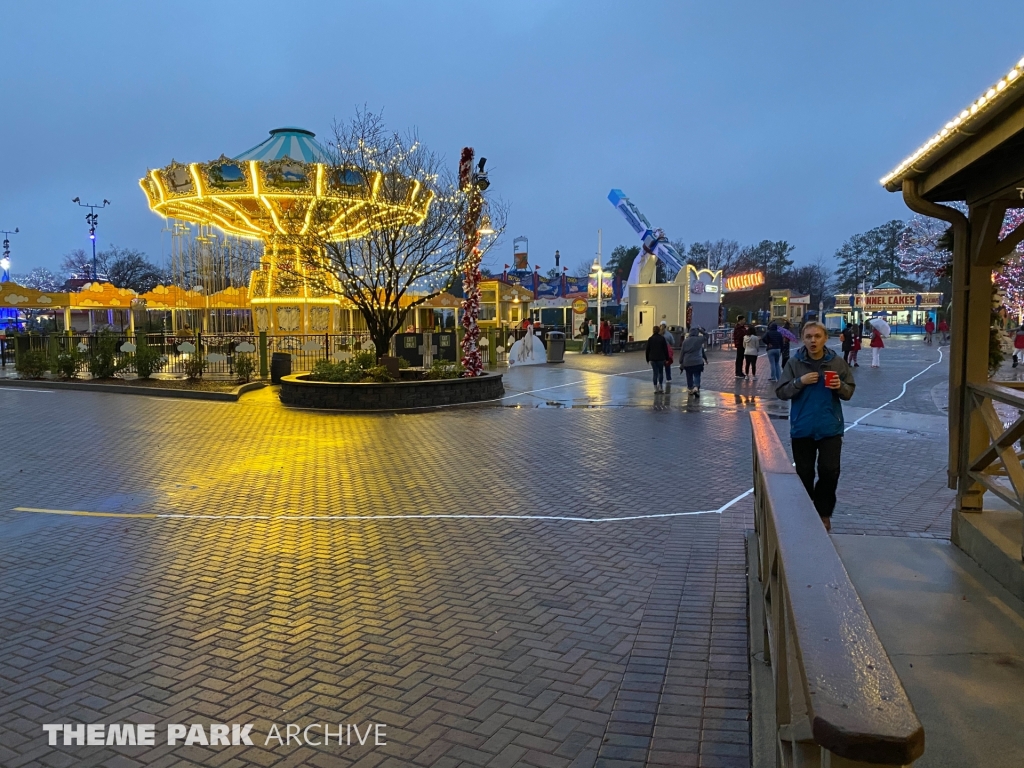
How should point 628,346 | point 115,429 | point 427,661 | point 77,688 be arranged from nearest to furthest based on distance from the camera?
point 77,688 < point 427,661 < point 115,429 < point 628,346

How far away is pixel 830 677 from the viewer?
1514 millimetres

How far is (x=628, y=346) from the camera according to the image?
129 feet

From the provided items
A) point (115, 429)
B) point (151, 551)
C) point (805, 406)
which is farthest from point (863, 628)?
point (115, 429)

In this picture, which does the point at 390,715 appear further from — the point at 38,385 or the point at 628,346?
the point at 628,346

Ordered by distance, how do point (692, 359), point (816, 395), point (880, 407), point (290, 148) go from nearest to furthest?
1. point (816, 395)
2. point (880, 407)
3. point (692, 359)
4. point (290, 148)

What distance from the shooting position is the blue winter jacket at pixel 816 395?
219 inches

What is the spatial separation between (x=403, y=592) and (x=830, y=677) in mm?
3886

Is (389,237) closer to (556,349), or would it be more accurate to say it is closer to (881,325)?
(556,349)

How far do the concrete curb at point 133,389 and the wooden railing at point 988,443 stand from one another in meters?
15.5

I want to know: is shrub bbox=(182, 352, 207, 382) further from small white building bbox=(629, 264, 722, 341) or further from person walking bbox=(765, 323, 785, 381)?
small white building bbox=(629, 264, 722, 341)

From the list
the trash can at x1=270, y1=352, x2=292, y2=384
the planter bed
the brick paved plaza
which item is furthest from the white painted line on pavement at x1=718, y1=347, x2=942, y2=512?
the trash can at x1=270, y1=352, x2=292, y2=384

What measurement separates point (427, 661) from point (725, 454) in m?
6.91

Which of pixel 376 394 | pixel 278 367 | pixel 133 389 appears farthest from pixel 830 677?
pixel 278 367

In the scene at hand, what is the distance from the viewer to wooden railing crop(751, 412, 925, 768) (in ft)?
4.30
